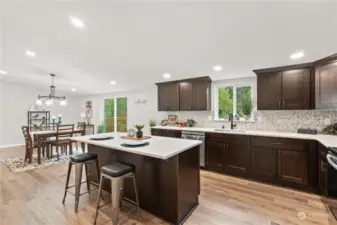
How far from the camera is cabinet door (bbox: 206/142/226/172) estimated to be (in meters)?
3.61

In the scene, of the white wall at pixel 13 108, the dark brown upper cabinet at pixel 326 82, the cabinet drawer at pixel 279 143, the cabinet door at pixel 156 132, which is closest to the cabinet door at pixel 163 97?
the cabinet door at pixel 156 132

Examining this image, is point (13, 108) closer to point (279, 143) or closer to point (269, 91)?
point (269, 91)

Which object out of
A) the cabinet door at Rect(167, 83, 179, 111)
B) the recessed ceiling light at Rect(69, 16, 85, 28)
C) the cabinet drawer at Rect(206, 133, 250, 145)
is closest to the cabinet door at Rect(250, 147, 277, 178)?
the cabinet drawer at Rect(206, 133, 250, 145)

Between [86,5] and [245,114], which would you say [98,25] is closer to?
[86,5]

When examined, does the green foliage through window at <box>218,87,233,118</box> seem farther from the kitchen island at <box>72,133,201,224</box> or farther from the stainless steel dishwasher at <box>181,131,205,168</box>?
the kitchen island at <box>72,133,201,224</box>

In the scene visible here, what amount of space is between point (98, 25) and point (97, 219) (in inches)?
108

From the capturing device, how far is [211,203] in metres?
2.49

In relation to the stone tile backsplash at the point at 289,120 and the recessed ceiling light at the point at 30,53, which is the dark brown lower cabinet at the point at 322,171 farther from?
the recessed ceiling light at the point at 30,53

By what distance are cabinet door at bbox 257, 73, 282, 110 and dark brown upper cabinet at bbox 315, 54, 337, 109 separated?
0.56 metres

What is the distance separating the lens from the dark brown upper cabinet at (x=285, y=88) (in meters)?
3.04

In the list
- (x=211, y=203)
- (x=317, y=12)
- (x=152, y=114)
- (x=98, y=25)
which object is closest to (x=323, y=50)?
(x=317, y=12)

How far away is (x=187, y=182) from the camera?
2178 millimetres

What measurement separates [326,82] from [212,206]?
2.68 m

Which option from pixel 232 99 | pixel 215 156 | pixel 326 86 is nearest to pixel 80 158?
pixel 215 156
